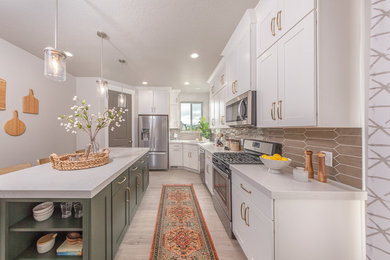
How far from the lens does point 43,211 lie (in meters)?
1.10

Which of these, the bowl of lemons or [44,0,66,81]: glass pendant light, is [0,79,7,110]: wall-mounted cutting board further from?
the bowl of lemons

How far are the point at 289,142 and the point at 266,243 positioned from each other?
1023 mm

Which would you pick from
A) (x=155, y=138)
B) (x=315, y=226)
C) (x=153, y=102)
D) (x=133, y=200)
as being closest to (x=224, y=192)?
(x=315, y=226)

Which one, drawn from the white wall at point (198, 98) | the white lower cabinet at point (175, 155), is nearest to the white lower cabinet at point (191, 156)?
the white lower cabinet at point (175, 155)

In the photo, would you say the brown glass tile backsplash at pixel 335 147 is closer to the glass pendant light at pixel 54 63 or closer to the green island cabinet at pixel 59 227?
the green island cabinet at pixel 59 227

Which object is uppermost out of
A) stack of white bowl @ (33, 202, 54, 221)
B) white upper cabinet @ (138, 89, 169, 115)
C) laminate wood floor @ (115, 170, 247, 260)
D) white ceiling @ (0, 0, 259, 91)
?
white ceiling @ (0, 0, 259, 91)

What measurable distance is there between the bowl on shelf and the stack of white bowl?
0.16 meters

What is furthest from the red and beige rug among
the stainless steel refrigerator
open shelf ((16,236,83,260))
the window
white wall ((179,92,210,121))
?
white wall ((179,92,210,121))

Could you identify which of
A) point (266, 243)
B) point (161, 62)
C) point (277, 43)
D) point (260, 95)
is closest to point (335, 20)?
point (277, 43)

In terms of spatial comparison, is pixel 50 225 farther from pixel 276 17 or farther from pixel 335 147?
pixel 276 17

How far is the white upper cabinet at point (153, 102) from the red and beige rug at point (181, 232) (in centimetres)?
A: 285

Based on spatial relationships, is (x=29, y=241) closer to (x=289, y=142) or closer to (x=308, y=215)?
(x=308, y=215)

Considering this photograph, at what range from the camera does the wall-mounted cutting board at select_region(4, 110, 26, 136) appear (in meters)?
2.41

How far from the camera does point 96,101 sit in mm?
4047
